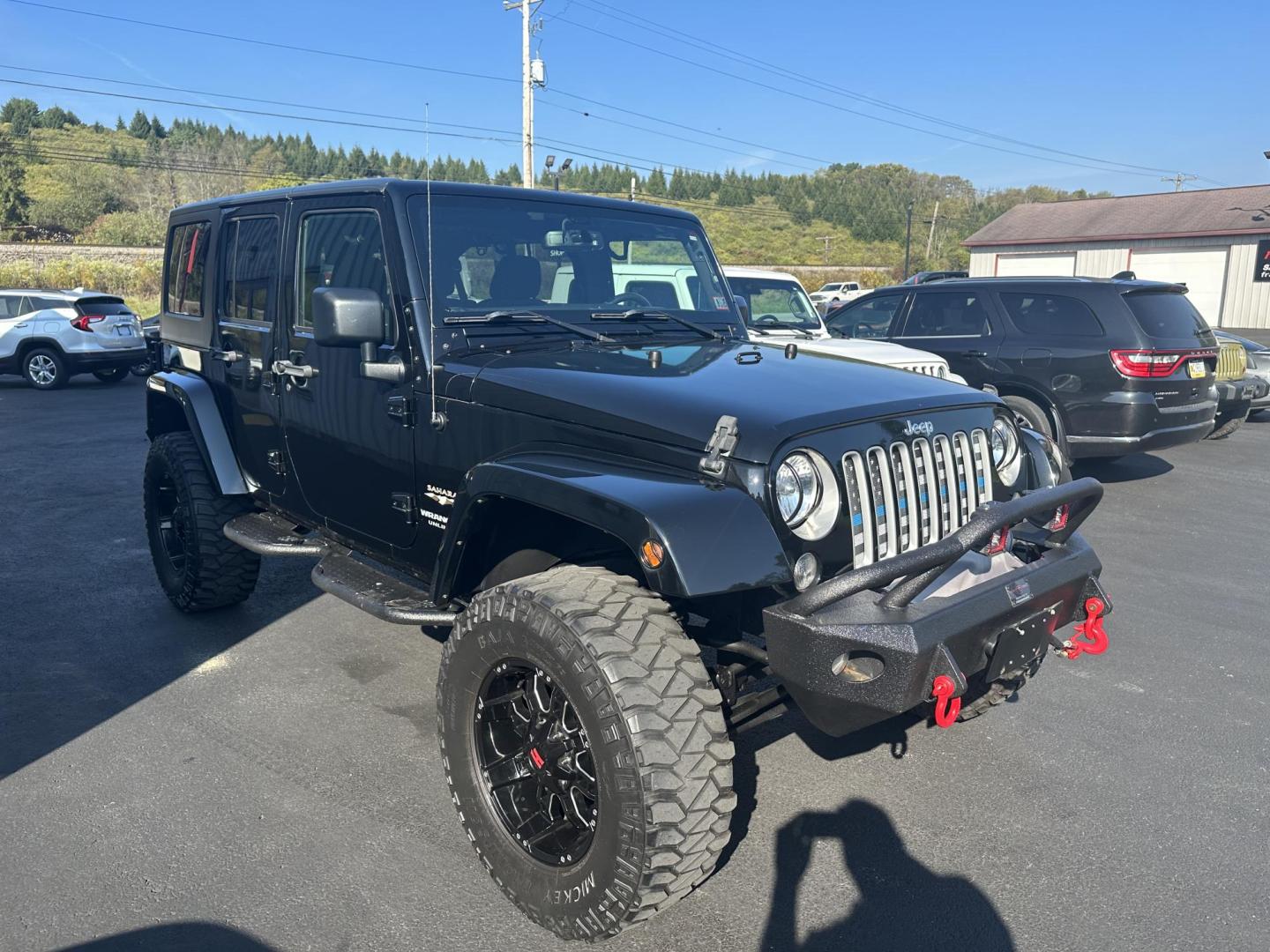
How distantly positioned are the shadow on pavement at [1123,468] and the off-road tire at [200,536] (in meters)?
7.40

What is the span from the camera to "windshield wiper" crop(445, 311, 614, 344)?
3453 millimetres

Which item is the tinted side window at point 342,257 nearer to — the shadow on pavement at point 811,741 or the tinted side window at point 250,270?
the tinted side window at point 250,270

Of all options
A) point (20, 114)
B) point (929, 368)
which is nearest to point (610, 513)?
point (929, 368)

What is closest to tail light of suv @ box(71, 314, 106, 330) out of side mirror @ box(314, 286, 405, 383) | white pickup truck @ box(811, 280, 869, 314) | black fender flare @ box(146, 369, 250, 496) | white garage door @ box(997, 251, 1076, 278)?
black fender flare @ box(146, 369, 250, 496)

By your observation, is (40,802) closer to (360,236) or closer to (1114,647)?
(360,236)

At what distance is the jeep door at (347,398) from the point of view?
3.55m

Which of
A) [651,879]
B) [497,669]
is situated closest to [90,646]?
[497,669]

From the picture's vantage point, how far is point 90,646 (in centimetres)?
466

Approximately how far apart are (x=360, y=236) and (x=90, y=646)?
2.59 m

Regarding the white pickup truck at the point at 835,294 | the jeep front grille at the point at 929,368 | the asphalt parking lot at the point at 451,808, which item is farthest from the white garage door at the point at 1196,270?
the asphalt parking lot at the point at 451,808

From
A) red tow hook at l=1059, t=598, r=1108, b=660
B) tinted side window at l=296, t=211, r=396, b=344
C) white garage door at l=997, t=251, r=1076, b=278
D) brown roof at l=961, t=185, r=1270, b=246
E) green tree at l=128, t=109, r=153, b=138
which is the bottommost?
red tow hook at l=1059, t=598, r=1108, b=660

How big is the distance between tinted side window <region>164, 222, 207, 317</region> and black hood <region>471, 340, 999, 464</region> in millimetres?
2506

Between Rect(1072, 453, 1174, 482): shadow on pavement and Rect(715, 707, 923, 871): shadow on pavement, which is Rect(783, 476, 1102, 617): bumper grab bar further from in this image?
Rect(1072, 453, 1174, 482): shadow on pavement

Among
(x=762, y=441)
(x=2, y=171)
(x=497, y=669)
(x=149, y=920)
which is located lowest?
(x=149, y=920)
